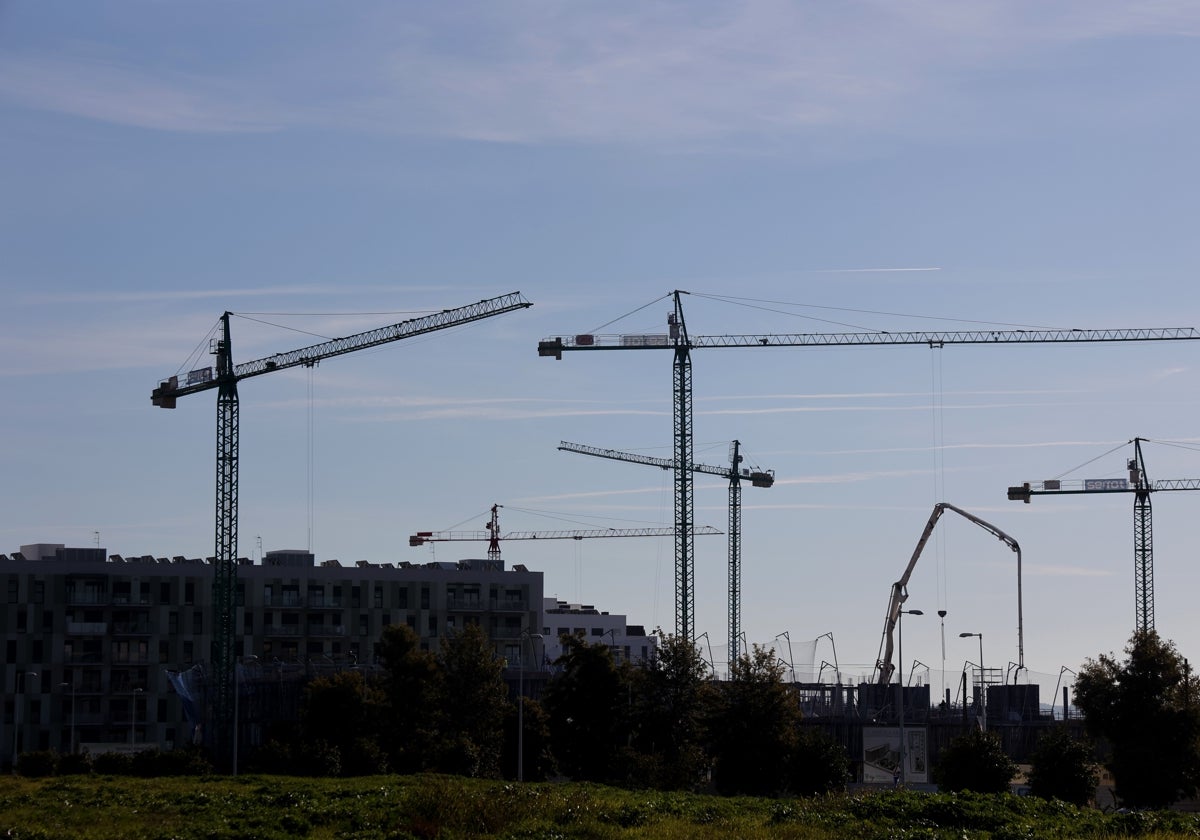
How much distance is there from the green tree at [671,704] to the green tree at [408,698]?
37.8 ft

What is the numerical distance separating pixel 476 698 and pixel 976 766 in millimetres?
27887

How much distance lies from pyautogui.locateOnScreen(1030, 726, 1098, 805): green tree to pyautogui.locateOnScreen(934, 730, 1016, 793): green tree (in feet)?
5.69

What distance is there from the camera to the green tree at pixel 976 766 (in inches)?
2899

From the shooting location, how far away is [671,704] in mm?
82000

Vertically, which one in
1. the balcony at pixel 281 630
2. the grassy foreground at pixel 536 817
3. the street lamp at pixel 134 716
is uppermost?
the balcony at pixel 281 630

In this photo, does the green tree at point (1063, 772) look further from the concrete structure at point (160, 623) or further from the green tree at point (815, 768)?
the concrete structure at point (160, 623)

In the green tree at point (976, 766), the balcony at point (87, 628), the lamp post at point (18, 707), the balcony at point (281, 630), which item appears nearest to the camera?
the green tree at point (976, 766)

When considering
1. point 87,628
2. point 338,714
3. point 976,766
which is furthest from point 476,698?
point 87,628

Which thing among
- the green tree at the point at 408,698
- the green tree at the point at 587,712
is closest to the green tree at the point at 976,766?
the green tree at the point at 587,712

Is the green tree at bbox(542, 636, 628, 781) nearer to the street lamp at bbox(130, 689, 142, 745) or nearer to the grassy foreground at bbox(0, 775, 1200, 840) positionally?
the grassy foreground at bbox(0, 775, 1200, 840)

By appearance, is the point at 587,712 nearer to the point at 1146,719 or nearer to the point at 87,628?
the point at 1146,719

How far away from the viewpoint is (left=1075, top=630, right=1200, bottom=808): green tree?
245ft

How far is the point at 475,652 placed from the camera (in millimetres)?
88938

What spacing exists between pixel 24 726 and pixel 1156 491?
114 m
